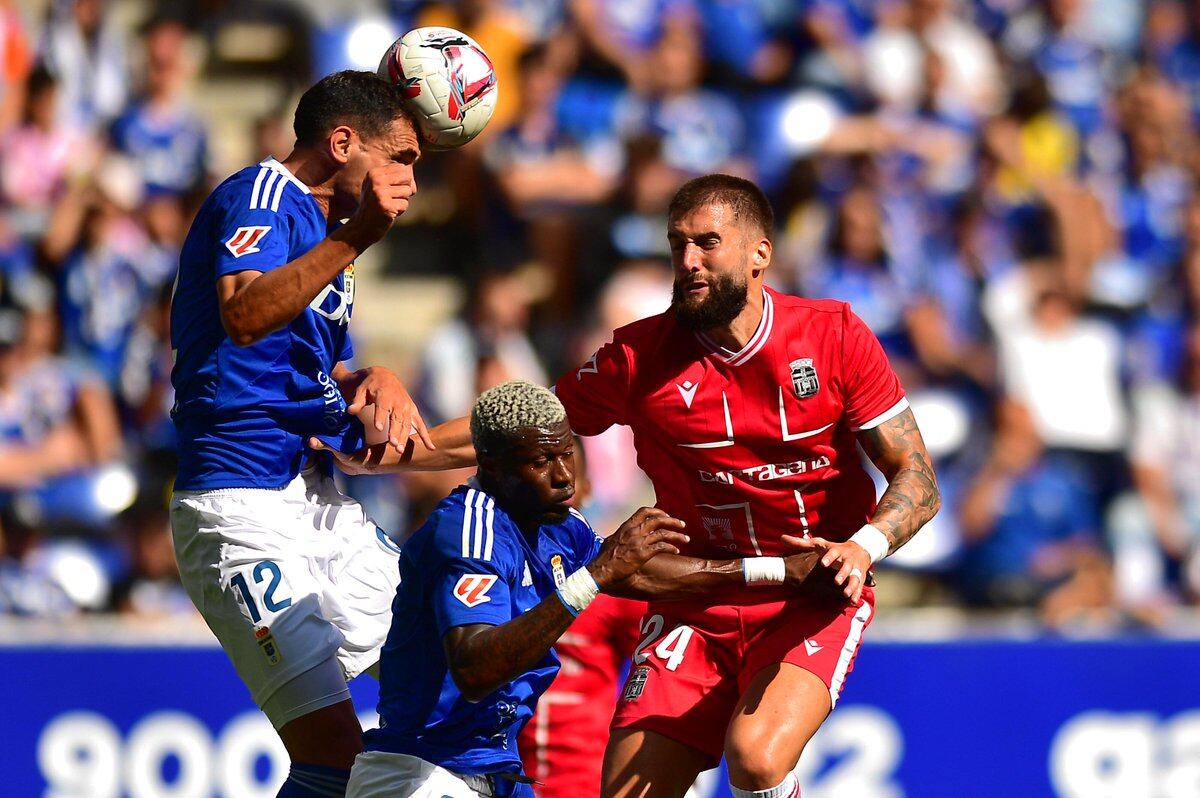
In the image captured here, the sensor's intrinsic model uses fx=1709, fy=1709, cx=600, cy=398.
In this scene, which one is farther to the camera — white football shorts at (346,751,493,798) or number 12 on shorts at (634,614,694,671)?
number 12 on shorts at (634,614,694,671)

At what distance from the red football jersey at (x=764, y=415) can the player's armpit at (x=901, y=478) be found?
0.05m

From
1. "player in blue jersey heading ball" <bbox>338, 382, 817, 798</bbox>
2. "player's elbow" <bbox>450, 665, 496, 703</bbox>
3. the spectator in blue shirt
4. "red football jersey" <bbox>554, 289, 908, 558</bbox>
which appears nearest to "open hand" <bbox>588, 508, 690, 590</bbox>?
"player in blue jersey heading ball" <bbox>338, 382, 817, 798</bbox>

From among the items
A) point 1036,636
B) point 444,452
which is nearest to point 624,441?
point 1036,636

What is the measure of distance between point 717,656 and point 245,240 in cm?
207

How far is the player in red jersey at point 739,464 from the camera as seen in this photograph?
5539mm

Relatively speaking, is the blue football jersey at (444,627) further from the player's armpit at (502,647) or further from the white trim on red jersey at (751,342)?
the white trim on red jersey at (751,342)

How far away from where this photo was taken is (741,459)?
5680mm

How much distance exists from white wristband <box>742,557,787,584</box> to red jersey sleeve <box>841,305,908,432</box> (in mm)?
557

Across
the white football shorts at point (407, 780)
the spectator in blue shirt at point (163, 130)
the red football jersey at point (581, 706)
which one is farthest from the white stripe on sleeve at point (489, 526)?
the spectator in blue shirt at point (163, 130)

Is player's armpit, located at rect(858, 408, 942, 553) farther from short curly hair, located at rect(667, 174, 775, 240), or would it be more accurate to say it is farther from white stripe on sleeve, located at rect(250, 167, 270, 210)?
white stripe on sleeve, located at rect(250, 167, 270, 210)

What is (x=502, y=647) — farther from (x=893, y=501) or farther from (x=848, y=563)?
(x=893, y=501)

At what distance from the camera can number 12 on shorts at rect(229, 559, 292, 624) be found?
17.0 feet

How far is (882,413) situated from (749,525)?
1.89 feet

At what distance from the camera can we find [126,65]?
1130 cm
